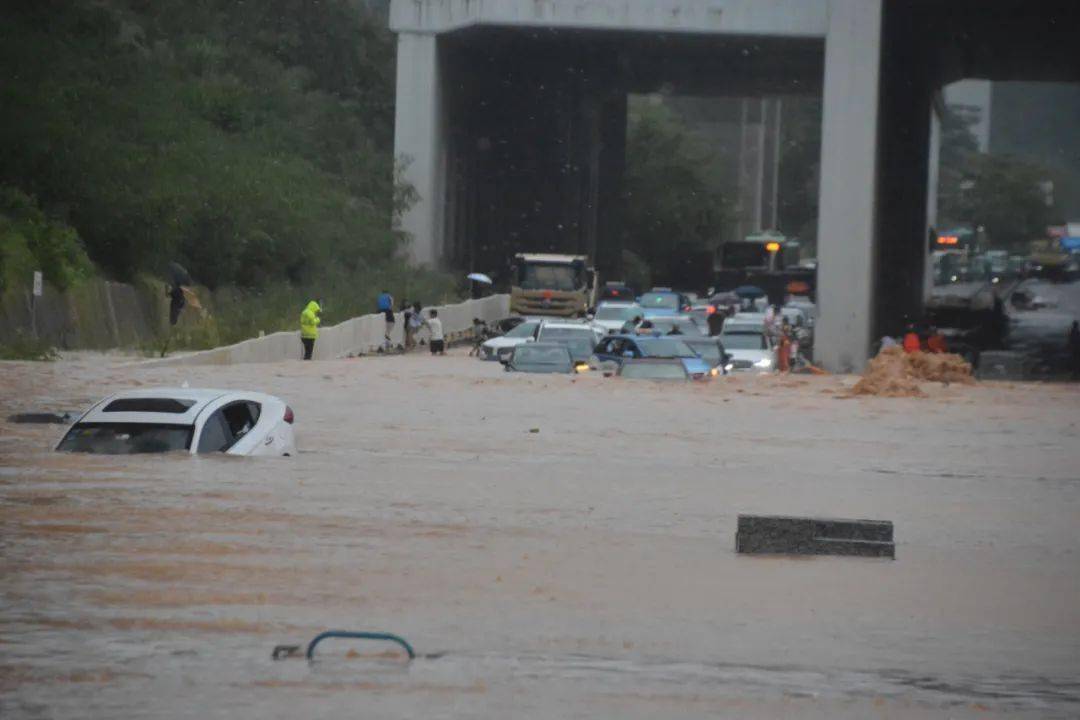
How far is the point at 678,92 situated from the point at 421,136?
1941 centimetres

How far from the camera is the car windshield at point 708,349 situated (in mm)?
40000

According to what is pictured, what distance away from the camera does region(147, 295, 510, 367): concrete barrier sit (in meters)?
36.3

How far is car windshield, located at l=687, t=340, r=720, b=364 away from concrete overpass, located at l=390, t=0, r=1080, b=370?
502cm

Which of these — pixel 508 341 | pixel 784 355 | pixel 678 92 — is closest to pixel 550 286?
pixel 508 341

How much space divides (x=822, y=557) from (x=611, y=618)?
11.0 ft

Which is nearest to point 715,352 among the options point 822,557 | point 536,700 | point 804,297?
point 822,557

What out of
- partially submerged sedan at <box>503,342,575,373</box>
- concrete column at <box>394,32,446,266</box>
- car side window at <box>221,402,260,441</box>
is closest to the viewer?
car side window at <box>221,402,260,441</box>

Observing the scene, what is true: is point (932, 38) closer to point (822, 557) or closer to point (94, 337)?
point (94, 337)

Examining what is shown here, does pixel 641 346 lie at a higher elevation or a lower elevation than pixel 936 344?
higher

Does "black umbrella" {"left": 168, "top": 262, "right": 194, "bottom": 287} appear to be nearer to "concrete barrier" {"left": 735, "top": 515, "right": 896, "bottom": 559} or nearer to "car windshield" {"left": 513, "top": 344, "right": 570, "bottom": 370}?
"car windshield" {"left": 513, "top": 344, "right": 570, "bottom": 370}

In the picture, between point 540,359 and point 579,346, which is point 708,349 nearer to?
point 579,346

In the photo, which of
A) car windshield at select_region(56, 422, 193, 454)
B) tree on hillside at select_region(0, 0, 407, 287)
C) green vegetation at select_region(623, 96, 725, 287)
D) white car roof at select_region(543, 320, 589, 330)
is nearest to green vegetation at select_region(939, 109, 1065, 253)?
green vegetation at select_region(623, 96, 725, 287)

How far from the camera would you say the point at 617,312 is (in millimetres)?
55938

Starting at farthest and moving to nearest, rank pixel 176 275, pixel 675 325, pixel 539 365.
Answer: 1. pixel 675 325
2. pixel 176 275
3. pixel 539 365
